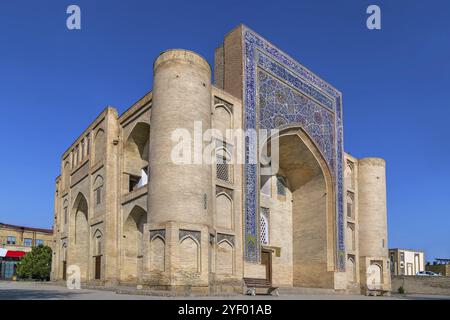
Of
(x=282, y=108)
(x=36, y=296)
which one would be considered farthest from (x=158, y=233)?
(x=282, y=108)

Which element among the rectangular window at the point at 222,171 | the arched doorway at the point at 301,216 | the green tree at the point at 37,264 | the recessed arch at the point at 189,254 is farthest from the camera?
the green tree at the point at 37,264

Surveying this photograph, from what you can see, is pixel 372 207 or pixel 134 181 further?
pixel 372 207

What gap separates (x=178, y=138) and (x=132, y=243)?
589 cm

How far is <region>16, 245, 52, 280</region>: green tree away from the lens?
31750 millimetres

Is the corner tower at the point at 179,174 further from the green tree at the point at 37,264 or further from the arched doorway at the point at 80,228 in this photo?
the green tree at the point at 37,264

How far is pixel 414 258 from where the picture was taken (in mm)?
47656

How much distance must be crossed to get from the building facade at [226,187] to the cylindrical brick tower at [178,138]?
34 mm

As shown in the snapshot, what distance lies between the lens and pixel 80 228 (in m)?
23.2

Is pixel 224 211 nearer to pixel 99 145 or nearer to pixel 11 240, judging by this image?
pixel 99 145

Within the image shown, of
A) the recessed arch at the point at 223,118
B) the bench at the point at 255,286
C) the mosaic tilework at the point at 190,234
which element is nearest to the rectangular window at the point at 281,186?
the recessed arch at the point at 223,118

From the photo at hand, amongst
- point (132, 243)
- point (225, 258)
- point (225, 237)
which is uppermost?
point (225, 237)

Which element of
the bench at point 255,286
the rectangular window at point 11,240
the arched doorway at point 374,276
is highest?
the rectangular window at point 11,240

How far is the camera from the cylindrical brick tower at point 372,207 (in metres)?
23.4
